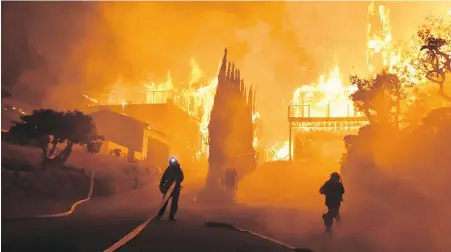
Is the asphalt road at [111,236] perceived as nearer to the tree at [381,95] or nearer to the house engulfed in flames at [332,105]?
the tree at [381,95]

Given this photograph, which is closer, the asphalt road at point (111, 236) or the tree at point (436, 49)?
the asphalt road at point (111, 236)

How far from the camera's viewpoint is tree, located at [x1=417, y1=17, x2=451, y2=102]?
21203mm

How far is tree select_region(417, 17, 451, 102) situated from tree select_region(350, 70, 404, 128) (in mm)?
2256

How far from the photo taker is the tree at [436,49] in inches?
835

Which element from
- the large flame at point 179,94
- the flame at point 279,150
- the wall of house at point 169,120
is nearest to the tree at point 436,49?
the large flame at point 179,94

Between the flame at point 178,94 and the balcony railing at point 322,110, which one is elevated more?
the flame at point 178,94

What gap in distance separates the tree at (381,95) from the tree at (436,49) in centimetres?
226

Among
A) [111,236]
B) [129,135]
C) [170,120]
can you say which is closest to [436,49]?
[111,236]

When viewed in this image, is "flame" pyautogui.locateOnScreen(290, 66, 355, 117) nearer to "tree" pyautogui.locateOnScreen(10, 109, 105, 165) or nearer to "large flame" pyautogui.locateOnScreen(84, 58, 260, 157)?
"large flame" pyautogui.locateOnScreen(84, 58, 260, 157)

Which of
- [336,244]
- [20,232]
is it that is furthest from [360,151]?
[20,232]

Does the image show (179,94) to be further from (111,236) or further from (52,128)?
(111,236)

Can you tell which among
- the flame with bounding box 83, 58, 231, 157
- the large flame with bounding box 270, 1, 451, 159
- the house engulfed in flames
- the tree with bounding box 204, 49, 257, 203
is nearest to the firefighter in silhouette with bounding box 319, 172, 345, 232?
the tree with bounding box 204, 49, 257, 203

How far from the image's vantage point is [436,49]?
21266 millimetres

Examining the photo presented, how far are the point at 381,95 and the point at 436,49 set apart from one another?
525 cm
